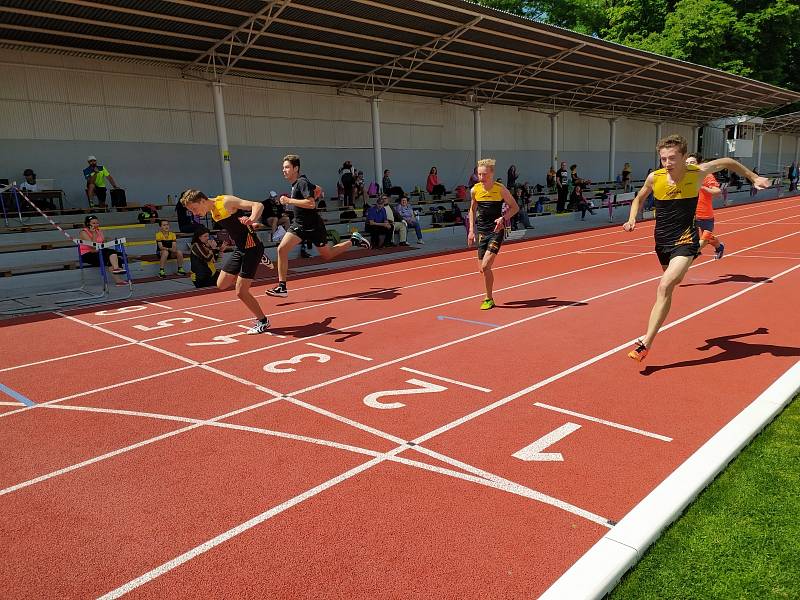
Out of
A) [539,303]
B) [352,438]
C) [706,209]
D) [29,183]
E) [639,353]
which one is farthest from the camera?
[29,183]

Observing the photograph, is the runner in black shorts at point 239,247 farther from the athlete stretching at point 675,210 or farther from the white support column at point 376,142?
the white support column at point 376,142

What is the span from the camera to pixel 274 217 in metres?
17.3

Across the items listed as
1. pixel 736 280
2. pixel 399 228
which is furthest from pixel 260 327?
pixel 399 228

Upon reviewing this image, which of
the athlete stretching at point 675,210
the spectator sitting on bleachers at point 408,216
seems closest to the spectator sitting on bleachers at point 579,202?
the spectator sitting on bleachers at point 408,216

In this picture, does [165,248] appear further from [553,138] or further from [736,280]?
[553,138]

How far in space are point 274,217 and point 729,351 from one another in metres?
13.6

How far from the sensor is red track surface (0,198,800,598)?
10.0 feet

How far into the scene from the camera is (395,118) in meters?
26.3

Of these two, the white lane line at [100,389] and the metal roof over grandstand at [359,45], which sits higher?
the metal roof over grandstand at [359,45]

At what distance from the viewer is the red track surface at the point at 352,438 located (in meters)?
3.06

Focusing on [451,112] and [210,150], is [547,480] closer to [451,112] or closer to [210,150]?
[210,150]

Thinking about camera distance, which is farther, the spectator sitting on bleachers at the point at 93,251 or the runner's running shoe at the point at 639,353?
the spectator sitting on bleachers at the point at 93,251

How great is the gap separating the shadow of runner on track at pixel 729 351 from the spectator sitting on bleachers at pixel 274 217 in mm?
12547

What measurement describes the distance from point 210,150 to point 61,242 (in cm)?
754
